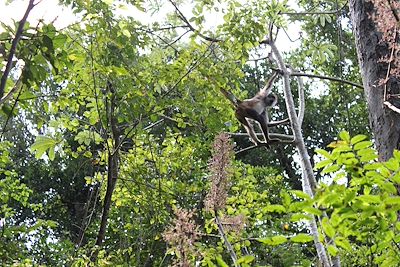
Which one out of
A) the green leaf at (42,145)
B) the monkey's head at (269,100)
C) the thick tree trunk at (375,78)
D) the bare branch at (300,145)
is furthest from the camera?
the monkey's head at (269,100)

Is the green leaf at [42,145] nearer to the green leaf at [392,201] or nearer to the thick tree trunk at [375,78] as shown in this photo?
the thick tree trunk at [375,78]

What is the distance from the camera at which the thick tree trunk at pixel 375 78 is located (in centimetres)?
214

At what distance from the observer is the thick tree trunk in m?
2.14

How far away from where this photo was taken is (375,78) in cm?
227

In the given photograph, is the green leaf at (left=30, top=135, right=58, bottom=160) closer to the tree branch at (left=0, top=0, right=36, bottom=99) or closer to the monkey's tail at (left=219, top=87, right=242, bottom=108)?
the monkey's tail at (left=219, top=87, right=242, bottom=108)

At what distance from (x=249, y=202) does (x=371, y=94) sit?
3306 mm

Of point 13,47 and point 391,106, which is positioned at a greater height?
point 391,106

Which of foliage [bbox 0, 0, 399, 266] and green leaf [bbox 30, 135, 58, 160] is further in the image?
green leaf [bbox 30, 135, 58, 160]

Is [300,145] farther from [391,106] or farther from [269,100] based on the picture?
[269,100]

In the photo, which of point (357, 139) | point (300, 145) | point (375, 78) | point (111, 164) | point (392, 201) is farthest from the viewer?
point (111, 164)

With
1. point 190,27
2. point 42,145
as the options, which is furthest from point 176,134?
point 42,145

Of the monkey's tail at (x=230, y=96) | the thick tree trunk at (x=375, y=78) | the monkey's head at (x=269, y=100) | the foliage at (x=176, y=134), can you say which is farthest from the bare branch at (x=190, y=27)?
the thick tree trunk at (x=375, y=78)

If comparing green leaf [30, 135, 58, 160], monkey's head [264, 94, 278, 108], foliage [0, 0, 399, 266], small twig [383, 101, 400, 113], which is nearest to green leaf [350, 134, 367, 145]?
foliage [0, 0, 399, 266]

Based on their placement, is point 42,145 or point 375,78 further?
point 42,145
